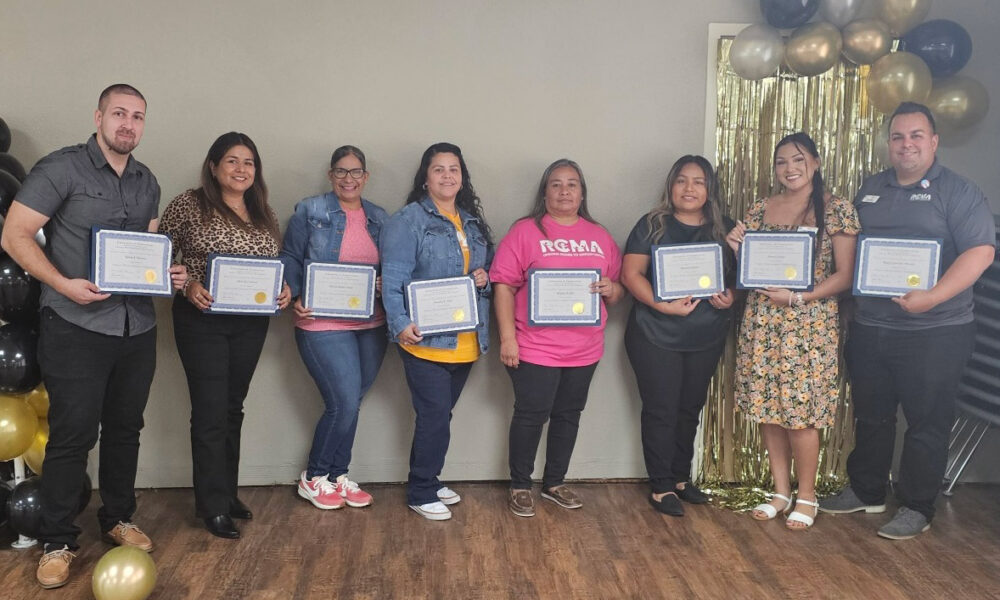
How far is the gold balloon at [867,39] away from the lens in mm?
3455

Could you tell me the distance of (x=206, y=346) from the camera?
9.83 feet

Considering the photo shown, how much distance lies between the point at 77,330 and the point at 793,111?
10.1 ft

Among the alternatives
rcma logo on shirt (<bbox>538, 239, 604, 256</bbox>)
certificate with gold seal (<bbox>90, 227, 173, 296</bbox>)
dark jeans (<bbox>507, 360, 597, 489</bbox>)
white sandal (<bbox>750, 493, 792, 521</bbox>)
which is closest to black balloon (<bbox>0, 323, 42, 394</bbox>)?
certificate with gold seal (<bbox>90, 227, 173, 296</bbox>)

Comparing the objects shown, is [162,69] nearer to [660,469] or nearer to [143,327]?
[143,327]

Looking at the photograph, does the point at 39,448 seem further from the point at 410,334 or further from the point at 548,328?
the point at 548,328

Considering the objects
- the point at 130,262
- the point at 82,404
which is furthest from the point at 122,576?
the point at 130,262

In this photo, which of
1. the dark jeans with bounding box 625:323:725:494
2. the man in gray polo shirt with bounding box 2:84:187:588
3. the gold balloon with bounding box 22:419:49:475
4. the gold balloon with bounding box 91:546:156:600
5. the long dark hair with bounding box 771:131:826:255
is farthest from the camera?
the dark jeans with bounding box 625:323:725:494

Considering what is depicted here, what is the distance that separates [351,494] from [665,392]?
1411 mm

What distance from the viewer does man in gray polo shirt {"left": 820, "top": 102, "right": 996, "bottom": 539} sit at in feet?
10.3

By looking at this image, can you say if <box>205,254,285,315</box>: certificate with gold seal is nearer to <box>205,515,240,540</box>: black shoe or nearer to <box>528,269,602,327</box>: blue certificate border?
<box>205,515,240,540</box>: black shoe

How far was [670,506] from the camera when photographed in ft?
11.3

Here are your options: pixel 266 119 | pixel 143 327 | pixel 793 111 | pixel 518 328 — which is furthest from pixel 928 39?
pixel 143 327

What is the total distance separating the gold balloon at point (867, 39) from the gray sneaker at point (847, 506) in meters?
1.88

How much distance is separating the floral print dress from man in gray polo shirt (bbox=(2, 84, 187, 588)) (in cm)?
227
